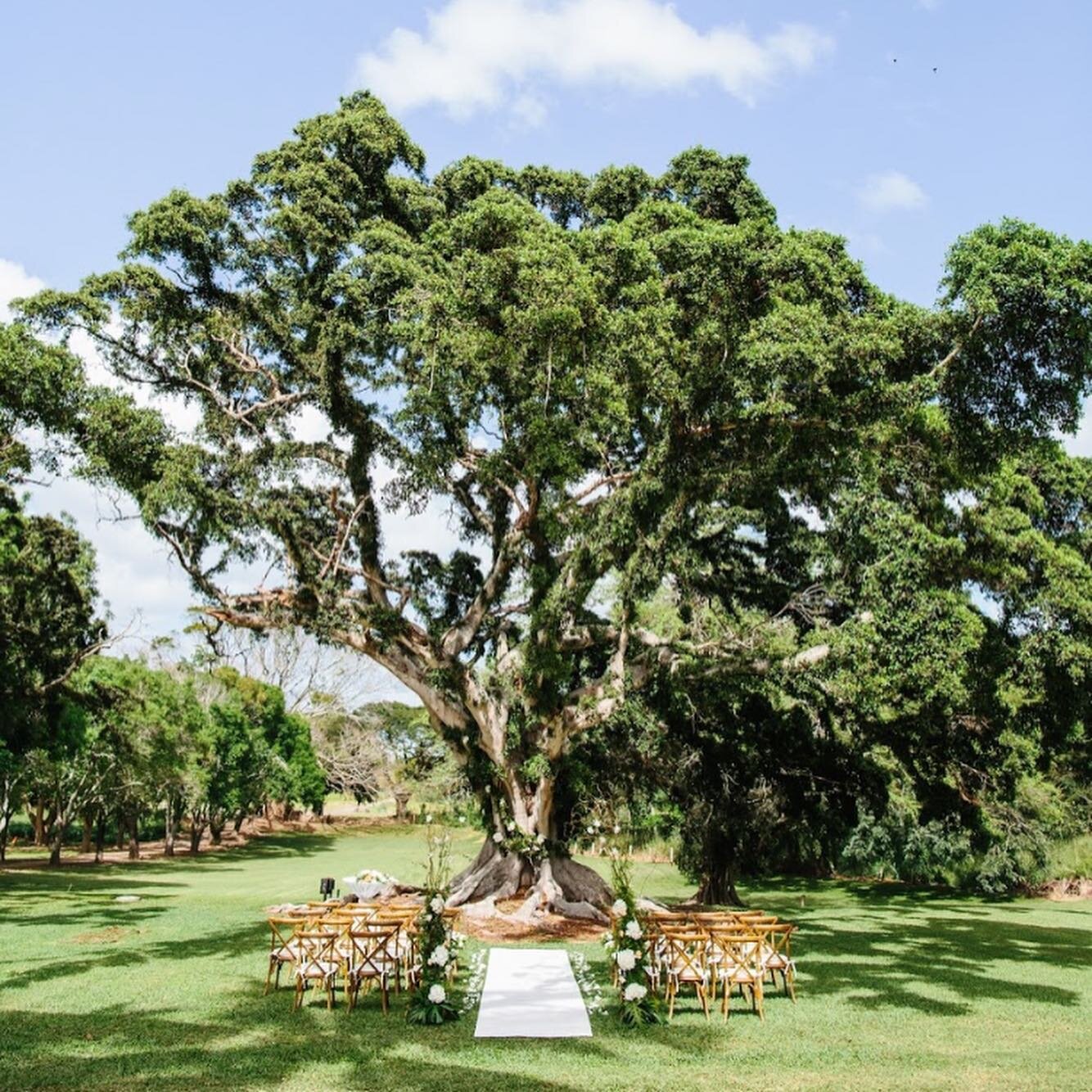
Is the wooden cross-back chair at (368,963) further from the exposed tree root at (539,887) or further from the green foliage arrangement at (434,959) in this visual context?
the exposed tree root at (539,887)

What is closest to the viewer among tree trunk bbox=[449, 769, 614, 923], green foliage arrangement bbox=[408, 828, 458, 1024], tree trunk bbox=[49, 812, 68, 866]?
green foliage arrangement bbox=[408, 828, 458, 1024]

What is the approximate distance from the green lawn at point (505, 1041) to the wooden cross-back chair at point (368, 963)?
23 cm

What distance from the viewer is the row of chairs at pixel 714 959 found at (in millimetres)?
9438

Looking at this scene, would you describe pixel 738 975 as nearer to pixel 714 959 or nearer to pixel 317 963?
pixel 714 959

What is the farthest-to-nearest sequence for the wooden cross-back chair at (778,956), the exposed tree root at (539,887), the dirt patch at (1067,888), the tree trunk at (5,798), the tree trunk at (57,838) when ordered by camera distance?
the tree trunk at (57,838) → the tree trunk at (5,798) → the dirt patch at (1067,888) → the exposed tree root at (539,887) → the wooden cross-back chair at (778,956)

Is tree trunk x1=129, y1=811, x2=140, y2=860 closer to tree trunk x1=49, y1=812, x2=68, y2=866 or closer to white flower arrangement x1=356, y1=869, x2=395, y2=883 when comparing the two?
tree trunk x1=49, y1=812, x2=68, y2=866

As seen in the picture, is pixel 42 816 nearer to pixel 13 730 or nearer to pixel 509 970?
pixel 13 730

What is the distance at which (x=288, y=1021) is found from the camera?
8.62m

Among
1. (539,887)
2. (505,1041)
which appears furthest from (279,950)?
(539,887)

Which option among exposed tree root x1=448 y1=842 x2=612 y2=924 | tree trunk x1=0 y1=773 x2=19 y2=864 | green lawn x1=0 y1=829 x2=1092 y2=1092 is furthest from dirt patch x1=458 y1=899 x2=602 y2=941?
tree trunk x1=0 y1=773 x2=19 y2=864

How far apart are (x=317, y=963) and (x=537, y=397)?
288 inches

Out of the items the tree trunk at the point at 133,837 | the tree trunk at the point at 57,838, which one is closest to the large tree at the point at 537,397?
the tree trunk at the point at 57,838

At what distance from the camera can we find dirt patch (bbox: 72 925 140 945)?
44.1ft

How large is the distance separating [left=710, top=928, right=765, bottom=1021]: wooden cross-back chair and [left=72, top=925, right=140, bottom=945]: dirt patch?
8.93m
